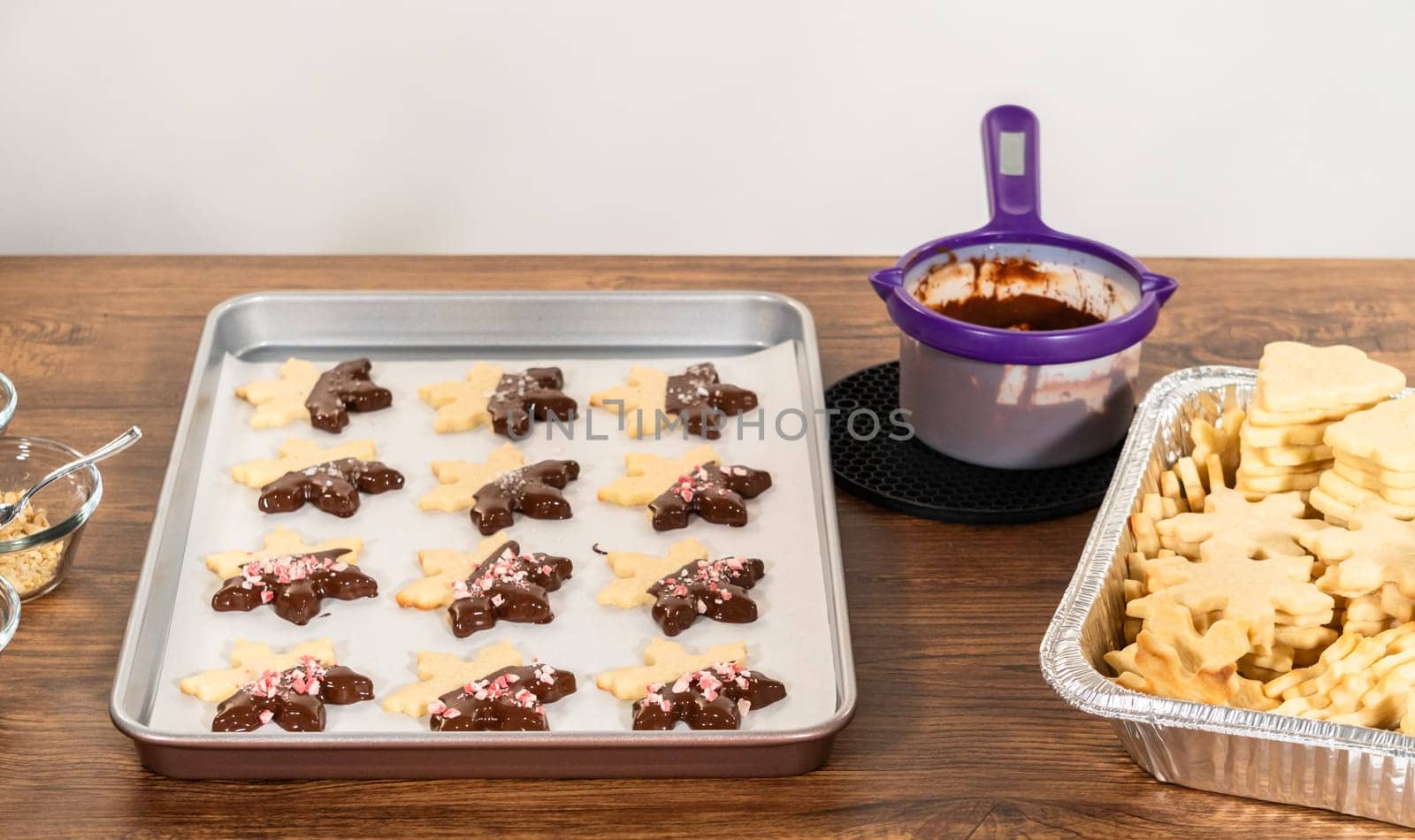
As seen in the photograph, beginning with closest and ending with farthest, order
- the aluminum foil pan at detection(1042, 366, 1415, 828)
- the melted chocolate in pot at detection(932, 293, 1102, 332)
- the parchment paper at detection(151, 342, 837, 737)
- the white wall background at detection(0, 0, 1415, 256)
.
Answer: the aluminum foil pan at detection(1042, 366, 1415, 828), the parchment paper at detection(151, 342, 837, 737), the melted chocolate in pot at detection(932, 293, 1102, 332), the white wall background at detection(0, 0, 1415, 256)

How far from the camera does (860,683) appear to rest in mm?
1221

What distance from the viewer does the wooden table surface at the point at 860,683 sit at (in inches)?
42.3

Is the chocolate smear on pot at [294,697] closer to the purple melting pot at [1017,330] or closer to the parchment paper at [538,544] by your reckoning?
the parchment paper at [538,544]

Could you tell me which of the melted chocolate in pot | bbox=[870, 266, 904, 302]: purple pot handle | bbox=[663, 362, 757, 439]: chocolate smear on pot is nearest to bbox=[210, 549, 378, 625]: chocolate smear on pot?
bbox=[663, 362, 757, 439]: chocolate smear on pot

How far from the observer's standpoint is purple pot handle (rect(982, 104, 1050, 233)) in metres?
1.47

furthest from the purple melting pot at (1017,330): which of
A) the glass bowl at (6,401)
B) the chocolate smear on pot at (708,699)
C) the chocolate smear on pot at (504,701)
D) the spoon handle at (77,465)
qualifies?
the glass bowl at (6,401)

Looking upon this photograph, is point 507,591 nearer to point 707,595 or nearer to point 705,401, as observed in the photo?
point 707,595

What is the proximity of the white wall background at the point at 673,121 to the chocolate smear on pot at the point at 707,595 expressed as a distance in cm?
199

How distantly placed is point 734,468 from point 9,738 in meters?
0.68

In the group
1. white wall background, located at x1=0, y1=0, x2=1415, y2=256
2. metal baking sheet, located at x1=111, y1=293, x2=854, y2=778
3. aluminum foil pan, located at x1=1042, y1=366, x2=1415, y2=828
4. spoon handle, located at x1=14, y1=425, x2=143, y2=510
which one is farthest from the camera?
white wall background, located at x1=0, y1=0, x2=1415, y2=256

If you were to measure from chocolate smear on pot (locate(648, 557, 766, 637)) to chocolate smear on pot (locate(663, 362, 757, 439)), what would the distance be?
259 millimetres

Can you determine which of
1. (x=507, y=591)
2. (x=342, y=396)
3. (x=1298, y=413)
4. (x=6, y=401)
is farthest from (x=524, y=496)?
(x=1298, y=413)

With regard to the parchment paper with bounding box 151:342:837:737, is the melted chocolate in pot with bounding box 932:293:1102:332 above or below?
above

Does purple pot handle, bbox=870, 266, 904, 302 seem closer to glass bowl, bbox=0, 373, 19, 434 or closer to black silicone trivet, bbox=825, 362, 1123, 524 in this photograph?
black silicone trivet, bbox=825, 362, 1123, 524
